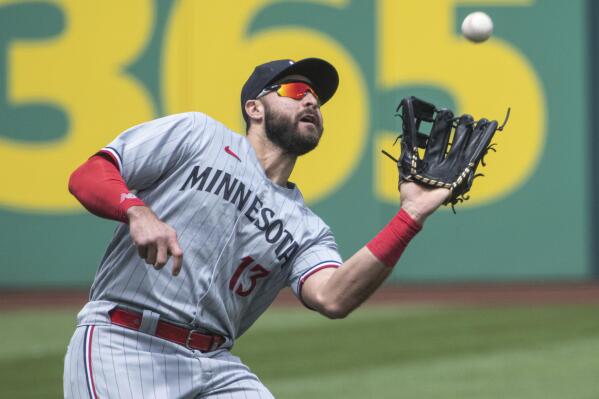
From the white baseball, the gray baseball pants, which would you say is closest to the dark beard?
the gray baseball pants

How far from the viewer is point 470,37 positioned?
5.71m

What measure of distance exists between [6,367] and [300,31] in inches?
209

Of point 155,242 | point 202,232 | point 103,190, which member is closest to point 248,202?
point 202,232

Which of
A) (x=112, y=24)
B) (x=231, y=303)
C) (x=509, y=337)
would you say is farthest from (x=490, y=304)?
(x=231, y=303)

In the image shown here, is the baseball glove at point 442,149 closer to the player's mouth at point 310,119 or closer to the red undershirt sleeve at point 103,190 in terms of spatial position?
the player's mouth at point 310,119

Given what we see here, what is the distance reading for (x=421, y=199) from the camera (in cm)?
355

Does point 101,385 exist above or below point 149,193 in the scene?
below

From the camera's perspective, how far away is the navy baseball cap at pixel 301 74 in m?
4.30

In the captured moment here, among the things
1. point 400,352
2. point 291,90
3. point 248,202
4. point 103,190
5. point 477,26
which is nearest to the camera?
point 103,190

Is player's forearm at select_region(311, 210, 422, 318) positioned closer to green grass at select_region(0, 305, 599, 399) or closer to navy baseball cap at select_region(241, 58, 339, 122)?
navy baseball cap at select_region(241, 58, 339, 122)

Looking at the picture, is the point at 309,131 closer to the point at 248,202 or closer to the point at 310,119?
the point at 310,119

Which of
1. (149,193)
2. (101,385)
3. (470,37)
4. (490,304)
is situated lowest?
(490,304)

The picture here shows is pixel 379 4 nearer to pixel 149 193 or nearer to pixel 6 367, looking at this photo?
pixel 6 367

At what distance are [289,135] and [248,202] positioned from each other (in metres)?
0.32
